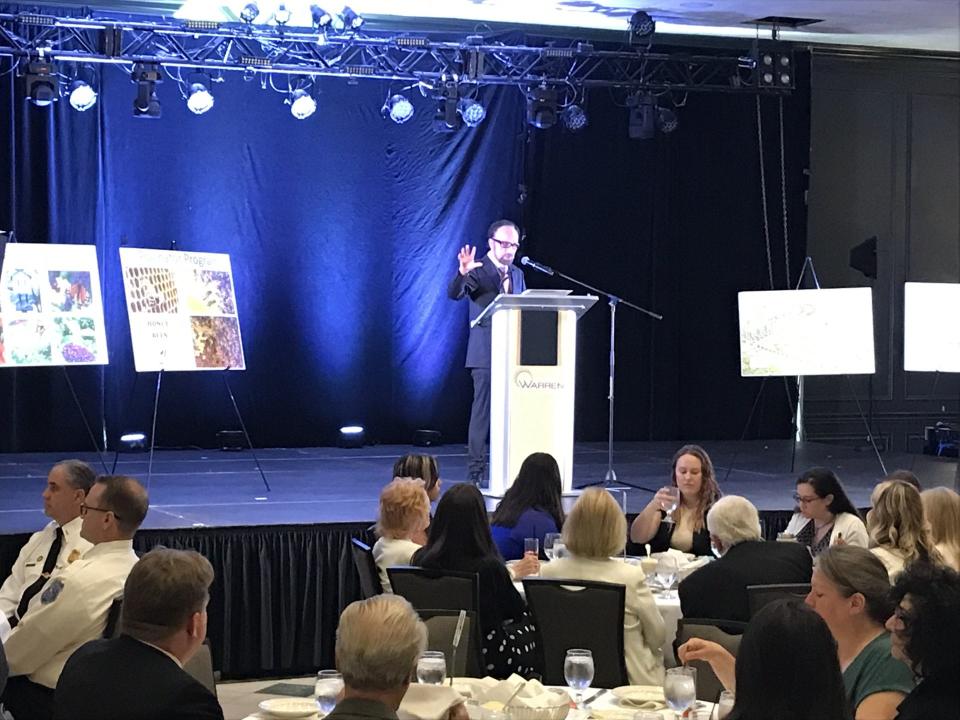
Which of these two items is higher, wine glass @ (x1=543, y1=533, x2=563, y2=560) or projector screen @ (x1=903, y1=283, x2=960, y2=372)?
projector screen @ (x1=903, y1=283, x2=960, y2=372)

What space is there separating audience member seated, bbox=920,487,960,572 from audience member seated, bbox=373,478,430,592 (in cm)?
182

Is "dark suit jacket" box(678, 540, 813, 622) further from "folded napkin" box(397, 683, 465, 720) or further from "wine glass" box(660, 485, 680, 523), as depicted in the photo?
"folded napkin" box(397, 683, 465, 720)

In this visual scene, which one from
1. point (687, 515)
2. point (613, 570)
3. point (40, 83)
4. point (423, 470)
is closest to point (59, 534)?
point (423, 470)

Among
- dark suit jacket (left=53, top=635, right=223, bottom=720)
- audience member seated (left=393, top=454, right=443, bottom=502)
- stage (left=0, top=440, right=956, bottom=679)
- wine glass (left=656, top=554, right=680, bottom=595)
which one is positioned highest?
audience member seated (left=393, top=454, right=443, bottom=502)

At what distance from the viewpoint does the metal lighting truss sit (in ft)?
28.3

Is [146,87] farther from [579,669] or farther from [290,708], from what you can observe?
[579,669]

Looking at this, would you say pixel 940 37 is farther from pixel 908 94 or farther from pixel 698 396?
pixel 698 396

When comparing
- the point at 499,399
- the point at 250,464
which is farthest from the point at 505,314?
the point at 250,464

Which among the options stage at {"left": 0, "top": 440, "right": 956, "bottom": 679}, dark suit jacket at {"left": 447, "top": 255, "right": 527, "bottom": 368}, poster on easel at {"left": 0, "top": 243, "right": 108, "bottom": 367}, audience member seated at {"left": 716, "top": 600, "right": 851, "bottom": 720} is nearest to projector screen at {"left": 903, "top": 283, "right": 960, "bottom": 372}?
stage at {"left": 0, "top": 440, "right": 956, "bottom": 679}

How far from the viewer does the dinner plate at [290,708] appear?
3.36 metres

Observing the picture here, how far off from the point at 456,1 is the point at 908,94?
15.1 feet

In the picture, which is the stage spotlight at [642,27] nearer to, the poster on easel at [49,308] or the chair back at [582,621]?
the poster on easel at [49,308]

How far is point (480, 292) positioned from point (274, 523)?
2.20 m

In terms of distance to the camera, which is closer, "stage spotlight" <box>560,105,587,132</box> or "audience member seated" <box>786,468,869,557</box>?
"audience member seated" <box>786,468,869,557</box>
